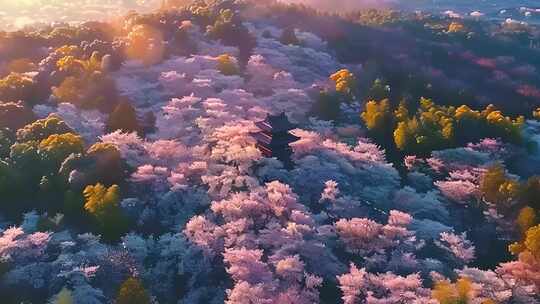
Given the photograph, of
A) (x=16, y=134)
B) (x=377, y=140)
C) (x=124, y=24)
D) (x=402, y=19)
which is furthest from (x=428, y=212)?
(x=402, y=19)

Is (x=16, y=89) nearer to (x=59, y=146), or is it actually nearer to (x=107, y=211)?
(x=59, y=146)

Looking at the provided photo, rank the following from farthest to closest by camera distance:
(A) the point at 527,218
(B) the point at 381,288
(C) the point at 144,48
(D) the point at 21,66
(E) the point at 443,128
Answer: (C) the point at 144,48
(D) the point at 21,66
(E) the point at 443,128
(A) the point at 527,218
(B) the point at 381,288

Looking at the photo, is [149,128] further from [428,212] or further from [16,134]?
[428,212]

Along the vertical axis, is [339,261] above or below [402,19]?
above

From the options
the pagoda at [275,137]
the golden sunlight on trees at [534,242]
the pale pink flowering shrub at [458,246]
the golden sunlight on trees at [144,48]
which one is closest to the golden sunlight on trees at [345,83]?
the pagoda at [275,137]

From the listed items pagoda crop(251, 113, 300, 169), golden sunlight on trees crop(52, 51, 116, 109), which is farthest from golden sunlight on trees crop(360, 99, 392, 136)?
golden sunlight on trees crop(52, 51, 116, 109)

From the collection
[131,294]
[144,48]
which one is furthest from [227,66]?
[131,294]

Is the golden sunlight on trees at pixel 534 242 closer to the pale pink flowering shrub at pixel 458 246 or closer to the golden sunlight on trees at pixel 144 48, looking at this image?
the pale pink flowering shrub at pixel 458 246
